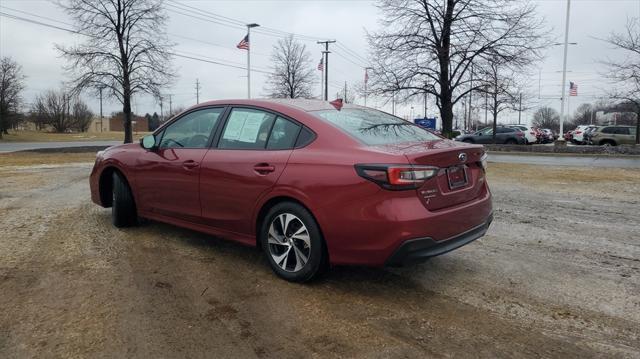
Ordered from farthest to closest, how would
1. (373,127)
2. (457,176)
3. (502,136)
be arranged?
1. (502,136)
2. (373,127)
3. (457,176)

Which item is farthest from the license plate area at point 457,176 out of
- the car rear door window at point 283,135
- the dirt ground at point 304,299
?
the car rear door window at point 283,135

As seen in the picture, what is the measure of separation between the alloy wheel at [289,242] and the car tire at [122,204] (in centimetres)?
230

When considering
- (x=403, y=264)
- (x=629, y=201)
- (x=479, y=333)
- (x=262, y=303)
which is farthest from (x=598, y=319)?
(x=629, y=201)

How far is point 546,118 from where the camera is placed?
108562 mm

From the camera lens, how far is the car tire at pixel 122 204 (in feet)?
18.4

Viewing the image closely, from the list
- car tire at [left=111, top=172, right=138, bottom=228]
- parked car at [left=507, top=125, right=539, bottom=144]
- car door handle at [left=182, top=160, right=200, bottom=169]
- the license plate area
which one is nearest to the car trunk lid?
the license plate area

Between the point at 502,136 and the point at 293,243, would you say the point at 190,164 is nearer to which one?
the point at 293,243

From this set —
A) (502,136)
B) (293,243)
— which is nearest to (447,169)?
(293,243)

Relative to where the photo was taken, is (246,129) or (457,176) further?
(246,129)

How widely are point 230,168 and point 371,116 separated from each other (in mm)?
1407

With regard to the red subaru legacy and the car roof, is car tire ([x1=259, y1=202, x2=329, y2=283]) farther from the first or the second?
the car roof

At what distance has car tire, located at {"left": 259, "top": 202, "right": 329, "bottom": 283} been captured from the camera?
378cm

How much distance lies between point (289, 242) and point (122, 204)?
259cm

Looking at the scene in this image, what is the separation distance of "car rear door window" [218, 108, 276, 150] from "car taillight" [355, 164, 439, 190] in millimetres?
1146
